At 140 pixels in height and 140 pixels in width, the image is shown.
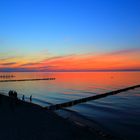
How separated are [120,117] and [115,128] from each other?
8.11 meters

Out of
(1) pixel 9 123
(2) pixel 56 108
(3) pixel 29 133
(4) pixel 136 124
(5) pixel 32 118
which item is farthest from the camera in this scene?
(2) pixel 56 108

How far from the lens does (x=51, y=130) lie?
20.2 metres

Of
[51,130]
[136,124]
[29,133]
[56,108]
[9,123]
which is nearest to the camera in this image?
[29,133]

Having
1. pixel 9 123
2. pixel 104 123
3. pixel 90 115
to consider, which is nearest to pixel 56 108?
pixel 90 115

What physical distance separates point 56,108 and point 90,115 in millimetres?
6551

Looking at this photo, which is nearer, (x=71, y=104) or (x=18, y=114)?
(x=18, y=114)

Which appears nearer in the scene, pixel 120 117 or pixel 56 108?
pixel 120 117

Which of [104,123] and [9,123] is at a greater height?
[9,123]

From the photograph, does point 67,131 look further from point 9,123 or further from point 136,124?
point 136,124

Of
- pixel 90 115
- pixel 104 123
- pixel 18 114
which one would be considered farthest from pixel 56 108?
pixel 18 114

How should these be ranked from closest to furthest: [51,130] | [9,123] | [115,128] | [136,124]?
[51,130], [9,123], [115,128], [136,124]

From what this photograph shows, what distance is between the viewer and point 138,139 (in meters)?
23.2

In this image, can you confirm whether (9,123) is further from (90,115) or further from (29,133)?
(90,115)

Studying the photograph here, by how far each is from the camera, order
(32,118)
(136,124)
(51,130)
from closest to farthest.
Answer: (51,130)
(32,118)
(136,124)
